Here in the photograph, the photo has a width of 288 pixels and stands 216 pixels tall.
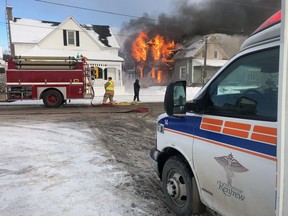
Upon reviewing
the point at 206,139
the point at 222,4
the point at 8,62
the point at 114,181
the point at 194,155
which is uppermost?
the point at 222,4

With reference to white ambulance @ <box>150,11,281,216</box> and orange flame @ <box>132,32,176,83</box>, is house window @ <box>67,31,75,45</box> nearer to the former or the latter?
orange flame @ <box>132,32,176,83</box>

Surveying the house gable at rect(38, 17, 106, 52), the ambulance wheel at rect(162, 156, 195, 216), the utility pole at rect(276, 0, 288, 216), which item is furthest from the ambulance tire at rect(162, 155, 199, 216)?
the house gable at rect(38, 17, 106, 52)

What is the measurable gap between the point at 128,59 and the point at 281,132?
47.9 metres

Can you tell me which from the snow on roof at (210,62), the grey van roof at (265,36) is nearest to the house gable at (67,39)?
the snow on roof at (210,62)

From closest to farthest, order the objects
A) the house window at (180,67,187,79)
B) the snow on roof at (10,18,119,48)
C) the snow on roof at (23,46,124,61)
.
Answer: the snow on roof at (23,46,124,61)
the snow on roof at (10,18,119,48)
the house window at (180,67,187,79)

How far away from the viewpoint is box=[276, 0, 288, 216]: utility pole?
157cm

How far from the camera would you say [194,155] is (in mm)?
3025

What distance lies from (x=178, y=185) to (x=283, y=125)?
2.07 metres

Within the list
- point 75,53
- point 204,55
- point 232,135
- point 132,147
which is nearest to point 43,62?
point 132,147

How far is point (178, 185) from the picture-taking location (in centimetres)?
349

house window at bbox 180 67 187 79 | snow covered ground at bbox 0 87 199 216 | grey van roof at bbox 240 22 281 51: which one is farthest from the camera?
house window at bbox 180 67 187 79

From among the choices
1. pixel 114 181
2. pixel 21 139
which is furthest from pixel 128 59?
pixel 114 181

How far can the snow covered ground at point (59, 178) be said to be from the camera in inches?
147

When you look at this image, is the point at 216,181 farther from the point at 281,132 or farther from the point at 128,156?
the point at 128,156
